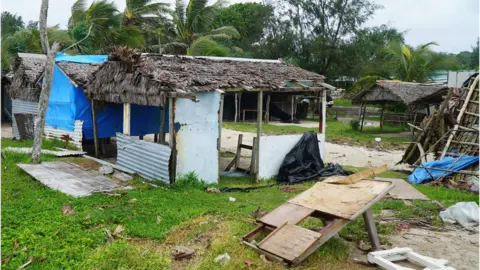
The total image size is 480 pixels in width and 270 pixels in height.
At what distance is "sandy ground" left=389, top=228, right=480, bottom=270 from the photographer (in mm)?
5383

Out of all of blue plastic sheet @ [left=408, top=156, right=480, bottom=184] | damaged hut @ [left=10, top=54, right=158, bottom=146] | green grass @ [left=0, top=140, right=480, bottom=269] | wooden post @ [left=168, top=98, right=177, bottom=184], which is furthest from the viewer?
damaged hut @ [left=10, top=54, right=158, bottom=146]

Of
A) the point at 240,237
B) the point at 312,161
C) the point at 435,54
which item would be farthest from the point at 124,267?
the point at 435,54

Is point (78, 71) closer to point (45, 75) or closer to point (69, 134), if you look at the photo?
point (69, 134)

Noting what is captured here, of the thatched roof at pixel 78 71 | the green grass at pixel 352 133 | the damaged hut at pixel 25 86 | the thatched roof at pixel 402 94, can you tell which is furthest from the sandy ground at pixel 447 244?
the thatched roof at pixel 402 94

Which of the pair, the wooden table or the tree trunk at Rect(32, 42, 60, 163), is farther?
the tree trunk at Rect(32, 42, 60, 163)

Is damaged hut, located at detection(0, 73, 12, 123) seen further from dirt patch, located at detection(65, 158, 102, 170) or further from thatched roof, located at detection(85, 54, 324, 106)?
dirt patch, located at detection(65, 158, 102, 170)

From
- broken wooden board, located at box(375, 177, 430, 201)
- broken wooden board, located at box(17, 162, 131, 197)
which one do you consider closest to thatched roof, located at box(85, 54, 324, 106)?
broken wooden board, located at box(17, 162, 131, 197)

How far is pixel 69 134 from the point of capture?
13.5 m

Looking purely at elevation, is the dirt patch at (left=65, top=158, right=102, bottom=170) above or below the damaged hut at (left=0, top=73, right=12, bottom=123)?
below

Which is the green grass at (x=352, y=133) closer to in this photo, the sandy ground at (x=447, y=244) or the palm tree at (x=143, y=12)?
the palm tree at (x=143, y=12)

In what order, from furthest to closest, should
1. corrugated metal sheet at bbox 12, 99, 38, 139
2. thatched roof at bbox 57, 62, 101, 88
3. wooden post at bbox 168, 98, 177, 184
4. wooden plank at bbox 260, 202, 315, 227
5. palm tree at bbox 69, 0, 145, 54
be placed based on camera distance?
palm tree at bbox 69, 0, 145, 54 → corrugated metal sheet at bbox 12, 99, 38, 139 → thatched roof at bbox 57, 62, 101, 88 → wooden post at bbox 168, 98, 177, 184 → wooden plank at bbox 260, 202, 315, 227

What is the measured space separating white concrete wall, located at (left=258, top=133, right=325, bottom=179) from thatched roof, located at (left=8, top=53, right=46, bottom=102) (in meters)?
8.76

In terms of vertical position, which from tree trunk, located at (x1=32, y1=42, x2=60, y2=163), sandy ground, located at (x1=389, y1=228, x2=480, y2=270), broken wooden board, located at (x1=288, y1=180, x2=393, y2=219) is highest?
tree trunk, located at (x1=32, y1=42, x2=60, y2=163)

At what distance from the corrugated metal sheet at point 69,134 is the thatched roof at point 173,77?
140 centimetres
